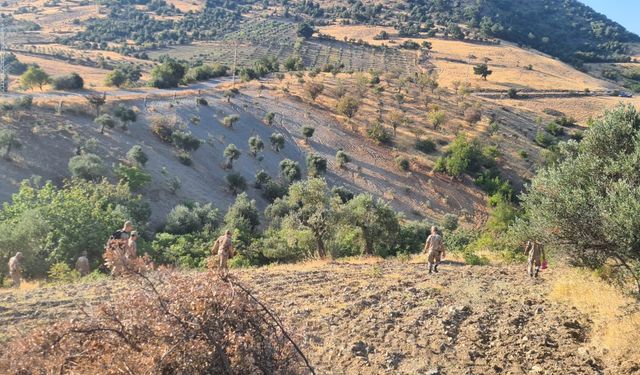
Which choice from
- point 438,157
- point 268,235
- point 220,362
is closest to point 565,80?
point 438,157

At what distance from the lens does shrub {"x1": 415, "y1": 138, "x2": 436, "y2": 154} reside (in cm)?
5062

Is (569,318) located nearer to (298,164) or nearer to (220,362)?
(220,362)

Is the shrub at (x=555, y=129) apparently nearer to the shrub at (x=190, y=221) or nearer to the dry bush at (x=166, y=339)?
the shrub at (x=190, y=221)

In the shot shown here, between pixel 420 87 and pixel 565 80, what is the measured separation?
126 ft

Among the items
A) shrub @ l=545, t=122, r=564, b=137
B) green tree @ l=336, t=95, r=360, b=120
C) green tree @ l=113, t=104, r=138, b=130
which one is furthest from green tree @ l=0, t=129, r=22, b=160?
shrub @ l=545, t=122, r=564, b=137

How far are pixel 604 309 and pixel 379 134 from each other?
4222 cm

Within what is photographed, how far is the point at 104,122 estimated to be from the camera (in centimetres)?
3766

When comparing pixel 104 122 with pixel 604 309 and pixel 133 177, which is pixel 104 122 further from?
pixel 604 309

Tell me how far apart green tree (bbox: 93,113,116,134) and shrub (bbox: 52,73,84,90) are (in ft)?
39.2

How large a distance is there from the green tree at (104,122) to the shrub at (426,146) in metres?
30.0

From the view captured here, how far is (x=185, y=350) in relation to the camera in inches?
177

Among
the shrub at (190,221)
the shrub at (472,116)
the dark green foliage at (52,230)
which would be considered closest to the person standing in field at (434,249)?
the dark green foliage at (52,230)

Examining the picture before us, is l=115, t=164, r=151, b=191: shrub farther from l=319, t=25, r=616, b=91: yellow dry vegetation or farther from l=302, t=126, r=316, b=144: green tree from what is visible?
l=319, t=25, r=616, b=91: yellow dry vegetation

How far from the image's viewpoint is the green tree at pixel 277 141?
46.4m
